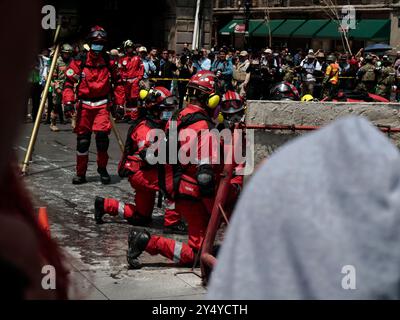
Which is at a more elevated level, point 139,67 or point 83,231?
point 139,67

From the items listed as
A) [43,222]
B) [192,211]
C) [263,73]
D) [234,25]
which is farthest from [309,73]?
[234,25]

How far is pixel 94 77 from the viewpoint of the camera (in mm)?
10570

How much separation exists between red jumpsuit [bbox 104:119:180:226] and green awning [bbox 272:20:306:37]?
40.7 meters

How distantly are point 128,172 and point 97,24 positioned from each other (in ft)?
23.3

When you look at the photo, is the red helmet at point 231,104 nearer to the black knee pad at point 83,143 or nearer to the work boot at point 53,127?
the black knee pad at point 83,143

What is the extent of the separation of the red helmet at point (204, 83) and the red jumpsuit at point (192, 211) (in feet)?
2.78

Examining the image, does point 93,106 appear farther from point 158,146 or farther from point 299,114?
point 299,114

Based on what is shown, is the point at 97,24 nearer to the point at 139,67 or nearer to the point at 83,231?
the point at 83,231

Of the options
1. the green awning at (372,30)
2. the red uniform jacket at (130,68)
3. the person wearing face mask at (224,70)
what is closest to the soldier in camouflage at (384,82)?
the person wearing face mask at (224,70)

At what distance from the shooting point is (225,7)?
52.9 m

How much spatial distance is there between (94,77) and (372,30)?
33.2m

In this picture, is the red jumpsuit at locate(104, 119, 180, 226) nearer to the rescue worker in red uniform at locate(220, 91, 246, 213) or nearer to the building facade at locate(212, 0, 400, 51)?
the rescue worker in red uniform at locate(220, 91, 246, 213)
